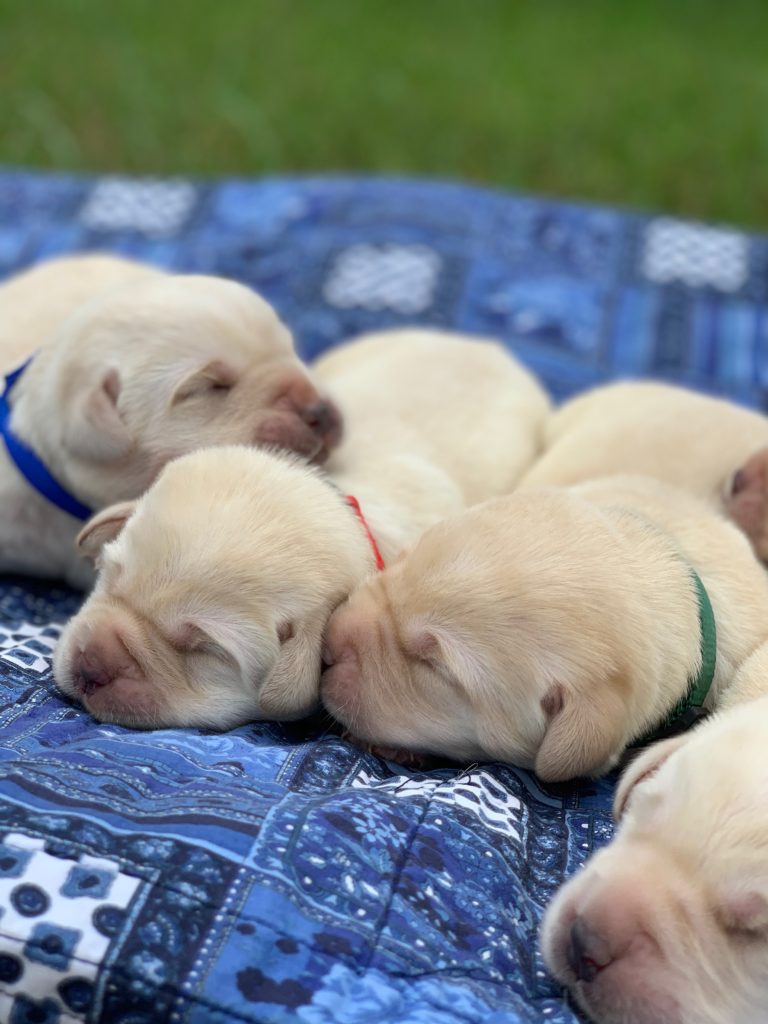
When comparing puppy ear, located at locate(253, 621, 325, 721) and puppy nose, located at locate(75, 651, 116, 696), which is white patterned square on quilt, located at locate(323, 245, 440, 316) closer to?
puppy ear, located at locate(253, 621, 325, 721)

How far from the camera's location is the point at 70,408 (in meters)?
3.57

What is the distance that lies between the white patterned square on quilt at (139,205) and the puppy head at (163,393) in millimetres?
2588

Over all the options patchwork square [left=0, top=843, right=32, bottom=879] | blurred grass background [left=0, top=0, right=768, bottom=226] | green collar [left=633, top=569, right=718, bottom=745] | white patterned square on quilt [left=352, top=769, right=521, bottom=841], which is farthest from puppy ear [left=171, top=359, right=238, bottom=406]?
blurred grass background [left=0, top=0, right=768, bottom=226]

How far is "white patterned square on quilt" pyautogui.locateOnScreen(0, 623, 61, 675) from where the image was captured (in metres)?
3.09

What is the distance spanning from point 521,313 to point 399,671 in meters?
3.26

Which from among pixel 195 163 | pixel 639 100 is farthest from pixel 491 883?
pixel 639 100

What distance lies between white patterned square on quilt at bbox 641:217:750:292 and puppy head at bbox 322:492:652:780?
3433 mm

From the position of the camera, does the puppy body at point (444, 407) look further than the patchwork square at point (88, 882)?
Yes

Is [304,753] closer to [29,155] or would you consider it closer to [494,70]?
[29,155]

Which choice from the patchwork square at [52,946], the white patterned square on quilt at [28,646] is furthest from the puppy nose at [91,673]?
the patchwork square at [52,946]

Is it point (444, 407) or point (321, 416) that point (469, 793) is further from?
point (444, 407)

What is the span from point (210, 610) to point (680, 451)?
6.16 feet

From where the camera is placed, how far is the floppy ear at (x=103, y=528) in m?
3.25

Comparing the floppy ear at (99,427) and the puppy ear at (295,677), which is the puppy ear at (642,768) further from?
the floppy ear at (99,427)
